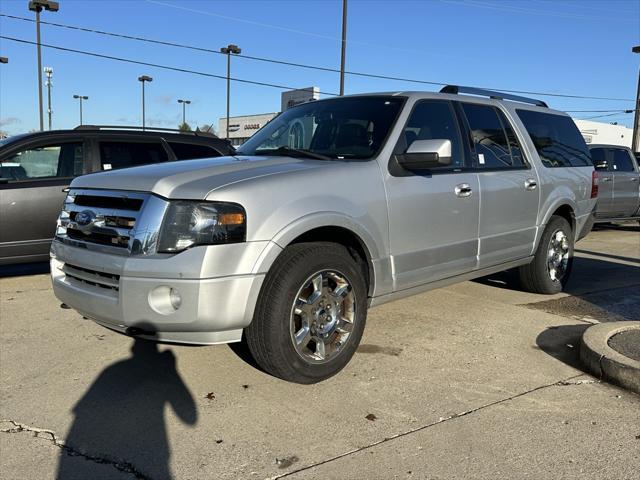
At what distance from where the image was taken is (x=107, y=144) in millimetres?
7055

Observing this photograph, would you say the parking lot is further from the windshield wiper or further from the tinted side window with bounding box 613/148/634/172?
the tinted side window with bounding box 613/148/634/172

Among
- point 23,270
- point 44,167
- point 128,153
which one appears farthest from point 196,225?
point 23,270

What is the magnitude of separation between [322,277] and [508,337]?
1997 mm

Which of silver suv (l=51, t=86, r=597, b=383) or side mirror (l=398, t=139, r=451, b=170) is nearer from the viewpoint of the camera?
silver suv (l=51, t=86, r=597, b=383)

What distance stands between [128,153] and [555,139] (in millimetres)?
5140

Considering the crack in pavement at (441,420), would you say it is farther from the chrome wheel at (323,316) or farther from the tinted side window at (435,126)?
the tinted side window at (435,126)

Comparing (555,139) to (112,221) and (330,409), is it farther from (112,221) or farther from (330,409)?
(112,221)

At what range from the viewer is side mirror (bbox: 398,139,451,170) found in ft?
13.2

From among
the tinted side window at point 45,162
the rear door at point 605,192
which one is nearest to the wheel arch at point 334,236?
the tinted side window at point 45,162

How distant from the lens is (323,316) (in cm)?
374

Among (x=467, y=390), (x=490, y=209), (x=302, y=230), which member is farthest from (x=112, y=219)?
(x=490, y=209)

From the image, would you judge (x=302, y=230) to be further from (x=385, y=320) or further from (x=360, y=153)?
(x=385, y=320)

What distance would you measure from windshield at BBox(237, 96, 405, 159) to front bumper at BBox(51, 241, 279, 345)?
131 centimetres

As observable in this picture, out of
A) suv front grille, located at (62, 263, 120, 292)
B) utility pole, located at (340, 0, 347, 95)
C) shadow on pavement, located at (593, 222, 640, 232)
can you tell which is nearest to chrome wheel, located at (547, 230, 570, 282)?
suv front grille, located at (62, 263, 120, 292)
